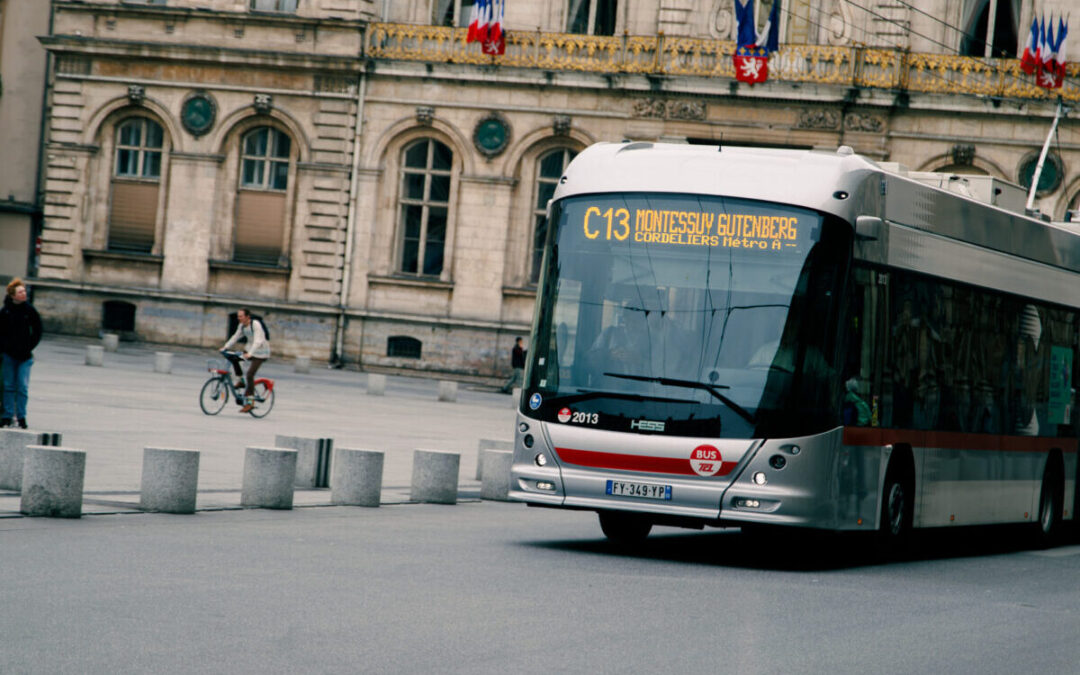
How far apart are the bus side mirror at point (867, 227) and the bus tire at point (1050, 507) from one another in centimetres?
527

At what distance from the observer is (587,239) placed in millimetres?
12570

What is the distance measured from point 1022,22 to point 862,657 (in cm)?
3141

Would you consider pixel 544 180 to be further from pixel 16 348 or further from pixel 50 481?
pixel 50 481

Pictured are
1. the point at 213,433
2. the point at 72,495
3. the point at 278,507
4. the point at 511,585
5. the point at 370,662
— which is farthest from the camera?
the point at 213,433

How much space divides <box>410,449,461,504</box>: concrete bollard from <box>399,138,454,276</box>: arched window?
2520cm

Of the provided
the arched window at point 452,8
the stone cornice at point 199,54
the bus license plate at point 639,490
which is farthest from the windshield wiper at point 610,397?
the arched window at point 452,8

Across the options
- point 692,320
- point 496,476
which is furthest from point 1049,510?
point 692,320

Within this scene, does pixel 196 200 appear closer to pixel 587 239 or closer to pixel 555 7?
pixel 555 7

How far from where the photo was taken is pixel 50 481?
11820 mm

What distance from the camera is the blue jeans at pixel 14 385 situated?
18.0 meters

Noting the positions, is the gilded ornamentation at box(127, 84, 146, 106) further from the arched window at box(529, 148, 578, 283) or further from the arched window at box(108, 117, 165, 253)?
the arched window at box(529, 148, 578, 283)

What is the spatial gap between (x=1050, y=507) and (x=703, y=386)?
253 inches

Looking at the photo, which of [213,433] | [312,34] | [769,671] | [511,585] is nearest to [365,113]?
[312,34]

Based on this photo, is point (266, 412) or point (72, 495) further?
point (266, 412)
